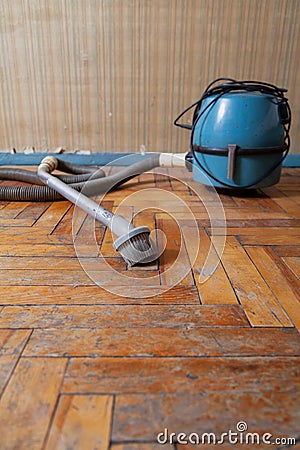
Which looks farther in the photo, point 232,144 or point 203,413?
point 232,144

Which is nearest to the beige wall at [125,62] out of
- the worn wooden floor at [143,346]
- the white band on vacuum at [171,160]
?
the white band on vacuum at [171,160]

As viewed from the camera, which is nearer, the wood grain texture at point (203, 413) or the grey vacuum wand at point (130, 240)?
the wood grain texture at point (203, 413)

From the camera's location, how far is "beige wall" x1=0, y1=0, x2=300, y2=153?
59.1 inches

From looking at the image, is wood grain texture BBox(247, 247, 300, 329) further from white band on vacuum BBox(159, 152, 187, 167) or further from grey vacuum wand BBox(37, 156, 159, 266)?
white band on vacuum BBox(159, 152, 187, 167)

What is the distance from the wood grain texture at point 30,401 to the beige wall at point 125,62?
1.31 metres

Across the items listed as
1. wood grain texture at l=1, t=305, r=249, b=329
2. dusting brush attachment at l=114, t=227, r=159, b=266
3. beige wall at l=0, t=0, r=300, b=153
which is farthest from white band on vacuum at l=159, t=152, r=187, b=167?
wood grain texture at l=1, t=305, r=249, b=329

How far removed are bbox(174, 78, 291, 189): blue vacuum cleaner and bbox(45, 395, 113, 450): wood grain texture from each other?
87 centimetres

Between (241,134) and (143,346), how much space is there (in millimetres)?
805

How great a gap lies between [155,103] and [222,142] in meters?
0.57

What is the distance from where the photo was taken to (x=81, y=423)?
1.26ft

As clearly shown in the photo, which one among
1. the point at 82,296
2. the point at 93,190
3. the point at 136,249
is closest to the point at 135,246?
the point at 136,249

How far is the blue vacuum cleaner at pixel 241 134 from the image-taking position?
112 cm

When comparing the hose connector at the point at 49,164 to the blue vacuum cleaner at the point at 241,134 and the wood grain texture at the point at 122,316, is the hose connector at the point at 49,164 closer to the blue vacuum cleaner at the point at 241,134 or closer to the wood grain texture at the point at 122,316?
the blue vacuum cleaner at the point at 241,134

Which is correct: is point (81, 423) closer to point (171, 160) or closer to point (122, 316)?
point (122, 316)
